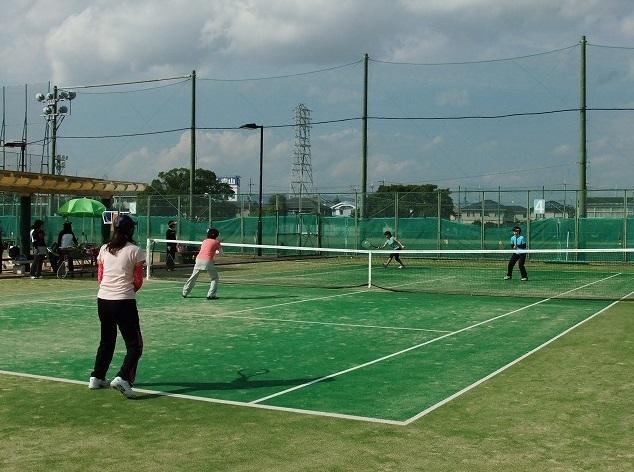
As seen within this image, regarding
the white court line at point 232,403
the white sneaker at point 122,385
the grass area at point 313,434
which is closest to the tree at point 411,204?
the grass area at point 313,434

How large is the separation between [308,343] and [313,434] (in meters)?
5.15

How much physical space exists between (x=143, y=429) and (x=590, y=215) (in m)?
31.7

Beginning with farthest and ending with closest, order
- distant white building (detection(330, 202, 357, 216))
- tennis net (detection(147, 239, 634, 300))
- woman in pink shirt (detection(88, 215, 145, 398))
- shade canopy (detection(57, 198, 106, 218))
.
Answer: distant white building (detection(330, 202, 357, 216))
shade canopy (detection(57, 198, 106, 218))
tennis net (detection(147, 239, 634, 300))
woman in pink shirt (detection(88, 215, 145, 398))

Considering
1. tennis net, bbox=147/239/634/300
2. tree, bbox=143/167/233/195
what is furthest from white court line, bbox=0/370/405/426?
tree, bbox=143/167/233/195

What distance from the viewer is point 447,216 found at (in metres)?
37.5

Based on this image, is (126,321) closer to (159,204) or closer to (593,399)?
(593,399)

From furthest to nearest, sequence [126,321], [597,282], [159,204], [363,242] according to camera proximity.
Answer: [159,204]
[363,242]
[597,282]
[126,321]

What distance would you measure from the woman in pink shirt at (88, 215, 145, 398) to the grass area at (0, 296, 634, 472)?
44 centimetres

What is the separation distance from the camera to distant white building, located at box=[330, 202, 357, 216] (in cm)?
4103

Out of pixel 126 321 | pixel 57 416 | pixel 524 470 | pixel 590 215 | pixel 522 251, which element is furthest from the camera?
pixel 590 215

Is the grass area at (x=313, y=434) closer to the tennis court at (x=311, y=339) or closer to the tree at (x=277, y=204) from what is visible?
the tennis court at (x=311, y=339)

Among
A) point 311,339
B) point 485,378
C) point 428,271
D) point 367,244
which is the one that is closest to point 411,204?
point 367,244

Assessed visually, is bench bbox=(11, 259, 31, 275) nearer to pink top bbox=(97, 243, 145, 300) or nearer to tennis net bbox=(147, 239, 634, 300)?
tennis net bbox=(147, 239, 634, 300)

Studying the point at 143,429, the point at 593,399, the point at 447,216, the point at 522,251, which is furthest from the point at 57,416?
the point at 447,216
